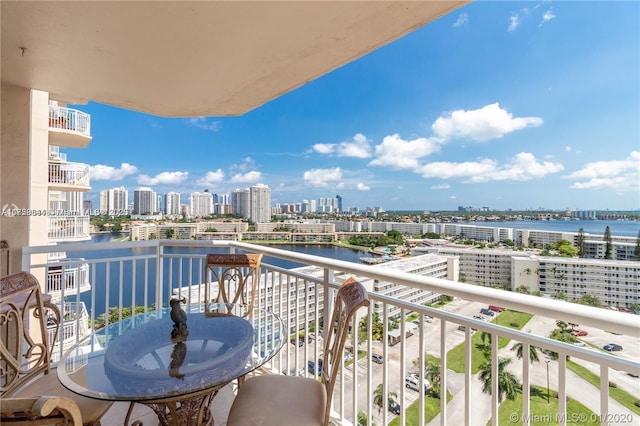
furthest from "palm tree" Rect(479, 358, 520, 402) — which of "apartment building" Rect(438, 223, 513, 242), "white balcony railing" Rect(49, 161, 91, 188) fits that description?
"white balcony railing" Rect(49, 161, 91, 188)

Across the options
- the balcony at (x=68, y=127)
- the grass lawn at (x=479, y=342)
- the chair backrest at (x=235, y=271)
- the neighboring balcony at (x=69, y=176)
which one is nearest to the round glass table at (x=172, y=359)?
the chair backrest at (x=235, y=271)

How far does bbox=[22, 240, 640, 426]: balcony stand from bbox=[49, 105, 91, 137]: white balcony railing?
3.27 meters

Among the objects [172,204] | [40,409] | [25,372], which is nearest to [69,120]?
[172,204]

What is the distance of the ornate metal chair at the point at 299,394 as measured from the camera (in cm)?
135

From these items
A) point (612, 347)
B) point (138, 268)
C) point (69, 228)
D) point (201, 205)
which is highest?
point (201, 205)

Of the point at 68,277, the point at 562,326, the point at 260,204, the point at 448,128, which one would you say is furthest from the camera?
the point at 448,128

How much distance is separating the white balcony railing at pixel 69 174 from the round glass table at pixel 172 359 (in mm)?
4818

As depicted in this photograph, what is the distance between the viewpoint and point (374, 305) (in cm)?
186

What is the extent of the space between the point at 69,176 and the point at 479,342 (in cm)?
725

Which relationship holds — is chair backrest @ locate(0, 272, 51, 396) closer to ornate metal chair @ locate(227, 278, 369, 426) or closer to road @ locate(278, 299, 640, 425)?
ornate metal chair @ locate(227, 278, 369, 426)

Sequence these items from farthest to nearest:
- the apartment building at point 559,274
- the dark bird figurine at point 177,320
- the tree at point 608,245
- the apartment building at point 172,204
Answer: the apartment building at point 172,204 < the tree at point 608,245 < the apartment building at point 559,274 < the dark bird figurine at point 177,320

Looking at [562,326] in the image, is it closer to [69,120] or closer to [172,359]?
[172,359]

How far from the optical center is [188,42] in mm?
1931

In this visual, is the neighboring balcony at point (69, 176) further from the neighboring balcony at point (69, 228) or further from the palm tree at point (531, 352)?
the palm tree at point (531, 352)
